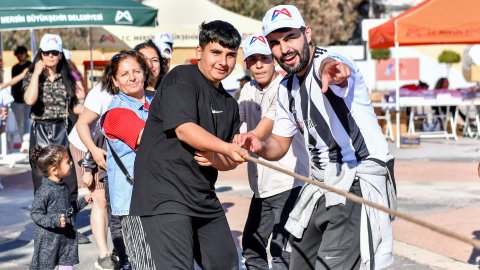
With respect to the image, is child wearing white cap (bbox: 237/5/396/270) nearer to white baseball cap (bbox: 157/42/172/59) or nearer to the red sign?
white baseball cap (bbox: 157/42/172/59)

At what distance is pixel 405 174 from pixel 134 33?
30.2 feet

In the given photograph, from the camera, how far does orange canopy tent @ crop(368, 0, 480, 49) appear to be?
54.0 feet

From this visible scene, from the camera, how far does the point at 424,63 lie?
3784 cm

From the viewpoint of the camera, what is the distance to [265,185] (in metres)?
6.71

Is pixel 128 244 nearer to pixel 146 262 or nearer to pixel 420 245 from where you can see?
pixel 146 262

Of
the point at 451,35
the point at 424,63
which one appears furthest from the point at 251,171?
the point at 424,63

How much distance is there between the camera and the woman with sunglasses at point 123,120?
5.75 meters

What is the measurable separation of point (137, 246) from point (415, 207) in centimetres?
592

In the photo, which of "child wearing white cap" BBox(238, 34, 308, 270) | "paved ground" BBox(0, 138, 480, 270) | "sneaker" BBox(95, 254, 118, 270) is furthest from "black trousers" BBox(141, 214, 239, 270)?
"paved ground" BBox(0, 138, 480, 270)

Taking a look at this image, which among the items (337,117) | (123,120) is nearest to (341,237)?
(337,117)

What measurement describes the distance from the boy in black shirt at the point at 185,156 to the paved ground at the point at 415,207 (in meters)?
3.02

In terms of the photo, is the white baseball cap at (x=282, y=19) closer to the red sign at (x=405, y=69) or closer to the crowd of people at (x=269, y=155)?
the crowd of people at (x=269, y=155)

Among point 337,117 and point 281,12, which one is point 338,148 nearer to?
point 337,117

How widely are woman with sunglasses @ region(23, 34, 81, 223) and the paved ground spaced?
Answer: 1.00 meters
